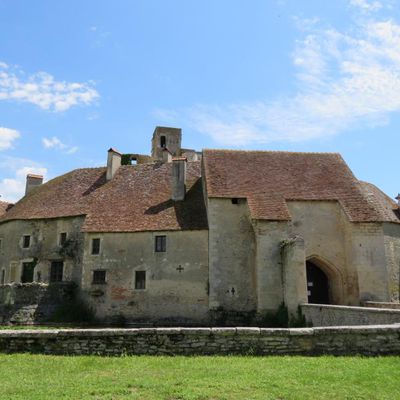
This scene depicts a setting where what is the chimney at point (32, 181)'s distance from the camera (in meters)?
32.4

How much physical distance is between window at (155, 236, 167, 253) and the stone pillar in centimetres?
687

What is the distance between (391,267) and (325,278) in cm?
352

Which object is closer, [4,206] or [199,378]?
[199,378]

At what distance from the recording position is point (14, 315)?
876 inches

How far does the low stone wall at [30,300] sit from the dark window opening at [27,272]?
228cm

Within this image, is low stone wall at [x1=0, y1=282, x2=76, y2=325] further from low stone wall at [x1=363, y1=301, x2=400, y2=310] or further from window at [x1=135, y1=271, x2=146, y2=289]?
low stone wall at [x1=363, y1=301, x2=400, y2=310]

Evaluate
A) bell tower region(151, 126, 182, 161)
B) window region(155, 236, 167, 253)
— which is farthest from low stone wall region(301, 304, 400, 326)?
bell tower region(151, 126, 182, 161)

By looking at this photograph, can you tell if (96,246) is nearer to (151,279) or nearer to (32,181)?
(151,279)

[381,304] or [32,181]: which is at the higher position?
[32,181]

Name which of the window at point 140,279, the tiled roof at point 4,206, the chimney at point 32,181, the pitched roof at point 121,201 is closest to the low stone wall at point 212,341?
the window at point 140,279

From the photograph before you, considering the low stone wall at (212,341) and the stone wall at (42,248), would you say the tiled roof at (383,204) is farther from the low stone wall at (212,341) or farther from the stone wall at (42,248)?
the stone wall at (42,248)

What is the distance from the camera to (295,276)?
19.5m

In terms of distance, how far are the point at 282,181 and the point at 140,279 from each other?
32.4 feet

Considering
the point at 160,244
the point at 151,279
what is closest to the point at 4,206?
the point at 160,244
